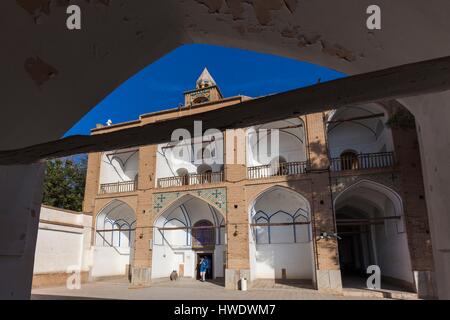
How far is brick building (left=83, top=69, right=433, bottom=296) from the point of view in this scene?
1411cm

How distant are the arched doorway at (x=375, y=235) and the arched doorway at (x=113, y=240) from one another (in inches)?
495

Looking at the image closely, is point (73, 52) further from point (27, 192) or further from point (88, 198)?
point (88, 198)

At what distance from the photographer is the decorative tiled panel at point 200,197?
16625 millimetres

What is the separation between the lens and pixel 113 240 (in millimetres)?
20188

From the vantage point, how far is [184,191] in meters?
17.6

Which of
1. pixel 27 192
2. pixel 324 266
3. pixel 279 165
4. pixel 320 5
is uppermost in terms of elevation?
pixel 279 165

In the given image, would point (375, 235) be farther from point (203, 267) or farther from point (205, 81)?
point (205, 81)

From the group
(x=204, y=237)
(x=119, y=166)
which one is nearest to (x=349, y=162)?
(x=204, y=237)

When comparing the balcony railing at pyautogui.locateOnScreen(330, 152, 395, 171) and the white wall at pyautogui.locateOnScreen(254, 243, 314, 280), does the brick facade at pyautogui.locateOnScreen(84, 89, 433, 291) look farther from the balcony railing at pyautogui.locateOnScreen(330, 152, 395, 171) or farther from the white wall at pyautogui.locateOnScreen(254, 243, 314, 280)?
the white wall at pyautogui.locateOnScreen(254, 243, 314, 280)

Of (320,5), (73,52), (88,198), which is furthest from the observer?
(88,198)

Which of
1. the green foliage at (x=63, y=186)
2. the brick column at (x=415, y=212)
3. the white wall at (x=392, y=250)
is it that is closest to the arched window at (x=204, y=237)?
the white wall at (x=392, y=250)

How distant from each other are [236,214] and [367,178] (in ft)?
20.1
